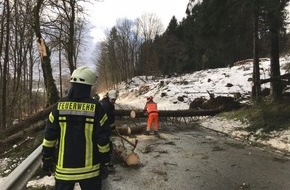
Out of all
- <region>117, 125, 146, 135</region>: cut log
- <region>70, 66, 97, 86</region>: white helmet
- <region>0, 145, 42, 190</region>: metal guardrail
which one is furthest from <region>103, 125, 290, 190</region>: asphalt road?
<region>70, 66, 97, 86</region>: white helmet

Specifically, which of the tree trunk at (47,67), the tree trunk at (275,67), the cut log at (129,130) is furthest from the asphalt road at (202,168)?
the tree trunk at (47,67)

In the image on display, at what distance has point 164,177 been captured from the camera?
8.15 m

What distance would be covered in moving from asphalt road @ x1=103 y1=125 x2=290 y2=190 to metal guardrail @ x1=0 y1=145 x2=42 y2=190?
202 cm

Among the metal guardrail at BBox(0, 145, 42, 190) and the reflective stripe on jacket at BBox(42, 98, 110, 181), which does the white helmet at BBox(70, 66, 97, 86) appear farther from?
the metal guardrail at BBox(0, 145, 42, 190)

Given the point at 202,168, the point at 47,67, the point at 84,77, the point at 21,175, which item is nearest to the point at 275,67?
the point at 202,168

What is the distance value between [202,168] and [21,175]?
5.26 m

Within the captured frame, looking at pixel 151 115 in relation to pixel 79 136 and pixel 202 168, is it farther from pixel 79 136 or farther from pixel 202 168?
pixel 79 136

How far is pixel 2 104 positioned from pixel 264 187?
19.4 m

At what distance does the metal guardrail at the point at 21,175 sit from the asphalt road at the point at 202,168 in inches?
79.4

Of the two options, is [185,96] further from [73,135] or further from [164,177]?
[73,135]

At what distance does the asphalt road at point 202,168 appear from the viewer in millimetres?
7543

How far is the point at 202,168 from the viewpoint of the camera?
903cm

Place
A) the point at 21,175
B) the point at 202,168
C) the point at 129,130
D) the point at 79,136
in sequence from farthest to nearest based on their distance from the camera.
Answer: the point at 129,130, the point at 202,168, the point at 21,175, the point at 79,136

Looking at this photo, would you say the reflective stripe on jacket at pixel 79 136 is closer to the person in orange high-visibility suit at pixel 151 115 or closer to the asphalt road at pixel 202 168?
the asphalt road at pixel 202 168
